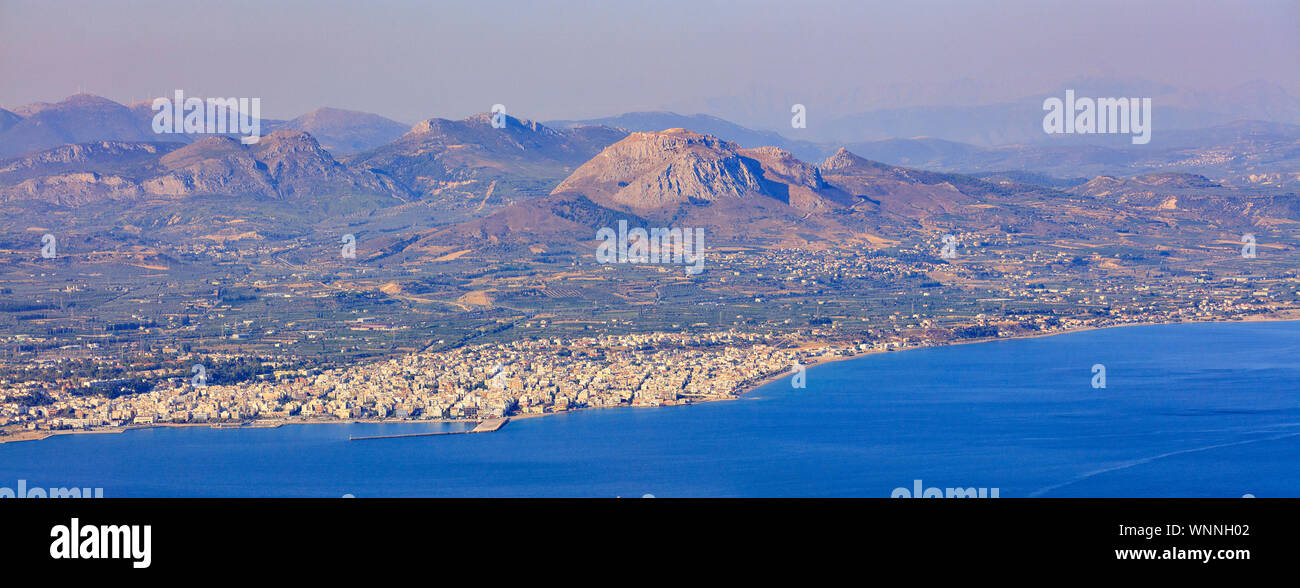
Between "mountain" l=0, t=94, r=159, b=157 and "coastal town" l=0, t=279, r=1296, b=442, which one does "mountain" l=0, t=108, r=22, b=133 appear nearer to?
"mountain" l=0, t=94, r=159, b=157

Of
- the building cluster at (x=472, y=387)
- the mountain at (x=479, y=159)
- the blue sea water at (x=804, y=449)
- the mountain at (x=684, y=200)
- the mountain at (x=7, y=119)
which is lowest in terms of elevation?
the blue sea water at (x=804, y=449)

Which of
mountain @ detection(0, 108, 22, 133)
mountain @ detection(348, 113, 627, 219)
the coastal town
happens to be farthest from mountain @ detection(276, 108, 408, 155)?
the coastal town

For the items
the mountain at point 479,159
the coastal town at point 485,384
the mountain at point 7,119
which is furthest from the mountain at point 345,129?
the coastal town at point 485,384

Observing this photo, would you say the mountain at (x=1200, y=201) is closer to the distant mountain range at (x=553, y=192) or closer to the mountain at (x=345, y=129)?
the distant mountain range at (x=553, y=192)

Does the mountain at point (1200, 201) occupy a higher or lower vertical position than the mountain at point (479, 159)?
lower

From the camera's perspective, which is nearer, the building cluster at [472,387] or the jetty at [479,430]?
the jetty at [479,430]

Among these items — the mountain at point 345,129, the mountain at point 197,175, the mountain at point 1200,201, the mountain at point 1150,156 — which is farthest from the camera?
the mountain at point 345,129
